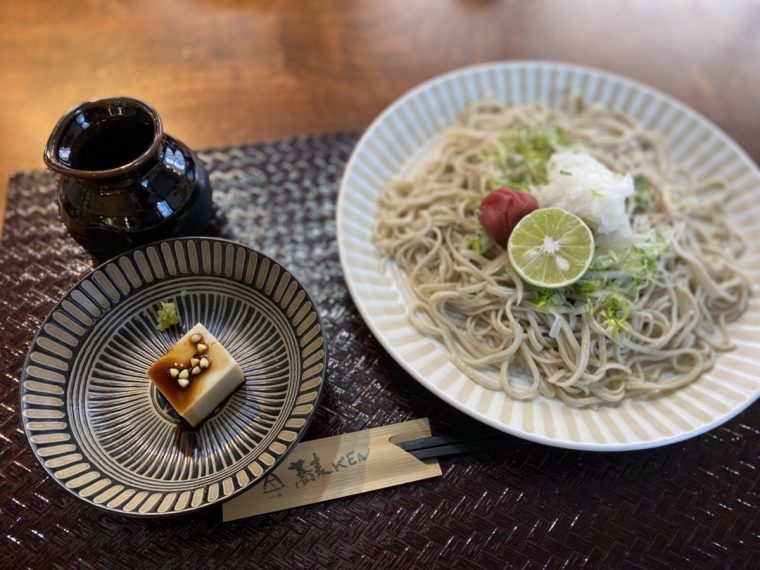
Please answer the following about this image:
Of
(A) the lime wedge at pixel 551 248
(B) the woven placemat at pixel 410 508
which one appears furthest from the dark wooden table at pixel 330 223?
(A) the lime wedge at pixel 551 248

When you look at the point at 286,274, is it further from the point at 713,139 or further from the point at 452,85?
the point at 713,139

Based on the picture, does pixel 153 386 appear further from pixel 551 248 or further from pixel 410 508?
pixel 551 248

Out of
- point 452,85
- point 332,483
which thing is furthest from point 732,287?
point 332,483

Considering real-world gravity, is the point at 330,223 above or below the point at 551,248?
below

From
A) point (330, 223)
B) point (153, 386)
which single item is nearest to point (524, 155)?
point (330, 223)

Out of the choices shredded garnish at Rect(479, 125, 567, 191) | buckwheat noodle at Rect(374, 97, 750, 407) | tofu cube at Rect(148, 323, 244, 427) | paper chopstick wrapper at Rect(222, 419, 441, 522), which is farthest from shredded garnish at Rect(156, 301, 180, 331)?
shredded garnish at Rect(479, 125, 567, 191)

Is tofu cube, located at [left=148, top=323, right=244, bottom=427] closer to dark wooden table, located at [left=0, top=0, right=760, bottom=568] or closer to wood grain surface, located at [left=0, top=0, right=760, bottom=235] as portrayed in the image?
dark wooden table, located at [left=0, top=0, right=760, bottom=568]
